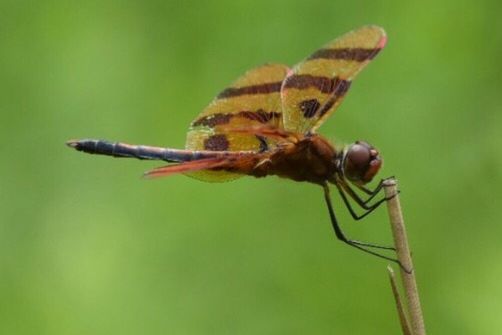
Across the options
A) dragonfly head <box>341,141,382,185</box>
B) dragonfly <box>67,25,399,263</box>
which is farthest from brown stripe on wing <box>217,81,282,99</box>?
dragonfly head <box>341,141,382,185</box>

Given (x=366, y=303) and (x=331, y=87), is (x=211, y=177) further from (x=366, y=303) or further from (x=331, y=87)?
(x=366, y=303)

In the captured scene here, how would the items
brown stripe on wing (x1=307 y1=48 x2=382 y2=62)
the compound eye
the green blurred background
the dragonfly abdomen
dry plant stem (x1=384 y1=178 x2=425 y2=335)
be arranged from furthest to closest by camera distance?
the green blurred background, the dragonfly abdomen, brown stripe on wing (x1=307 y1=48 x2=382 y2=62), the compound eye, dry plant stem (x1=384 y1=178 x2=425 y2=335)

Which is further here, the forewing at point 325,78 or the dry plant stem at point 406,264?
the forewing at point 325,78

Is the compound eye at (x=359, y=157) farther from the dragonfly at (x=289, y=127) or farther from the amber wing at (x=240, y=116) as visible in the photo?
the amber wing at (x=240, y=116)

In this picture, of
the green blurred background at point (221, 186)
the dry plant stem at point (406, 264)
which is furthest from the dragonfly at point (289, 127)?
the green blurred background at point (221, 186)

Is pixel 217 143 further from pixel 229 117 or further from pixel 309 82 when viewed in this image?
pixel 309 82

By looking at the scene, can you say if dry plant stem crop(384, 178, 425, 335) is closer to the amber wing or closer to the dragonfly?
the dragonfly
